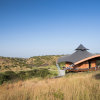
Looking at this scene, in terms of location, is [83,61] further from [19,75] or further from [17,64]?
[17,64]

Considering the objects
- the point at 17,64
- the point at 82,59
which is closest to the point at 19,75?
the point at 82,59

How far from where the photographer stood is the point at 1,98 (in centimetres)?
308

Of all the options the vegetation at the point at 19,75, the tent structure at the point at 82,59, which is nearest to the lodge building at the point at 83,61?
the tent structure at the point at 82,59

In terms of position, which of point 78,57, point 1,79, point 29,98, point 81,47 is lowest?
point 1,79

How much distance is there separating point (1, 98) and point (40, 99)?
3.93 feet

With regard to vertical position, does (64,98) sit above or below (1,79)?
above

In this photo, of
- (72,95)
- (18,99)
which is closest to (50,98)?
(72,95)

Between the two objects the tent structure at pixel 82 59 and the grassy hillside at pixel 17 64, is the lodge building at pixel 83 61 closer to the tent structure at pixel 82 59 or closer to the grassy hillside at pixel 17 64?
the tent structure at pixel 82 59

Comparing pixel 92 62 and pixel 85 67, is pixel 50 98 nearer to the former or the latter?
pixel 85 67

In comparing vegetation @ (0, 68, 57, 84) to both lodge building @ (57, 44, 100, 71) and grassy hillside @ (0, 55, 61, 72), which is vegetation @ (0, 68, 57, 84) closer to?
lodge building @ (57, 44, 100, 71)

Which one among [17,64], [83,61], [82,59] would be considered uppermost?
[82,59]

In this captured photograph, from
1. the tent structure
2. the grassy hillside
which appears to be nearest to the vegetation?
the tent structure

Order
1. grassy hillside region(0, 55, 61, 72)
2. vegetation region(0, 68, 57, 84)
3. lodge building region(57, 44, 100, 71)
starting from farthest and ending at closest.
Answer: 1. grassy hillside region(0, 55, 61, 72)
2. lodge building region(57, 44, 100, 71)
3. vegetation region(0, 68, 57, 84)

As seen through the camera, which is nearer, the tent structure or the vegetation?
the vegetation
